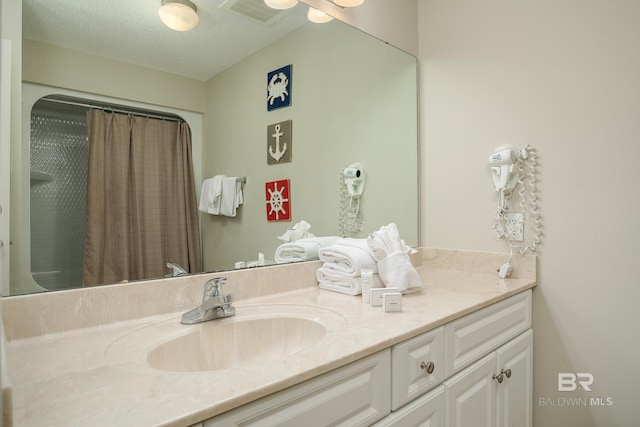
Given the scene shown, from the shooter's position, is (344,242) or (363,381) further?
(344,242)

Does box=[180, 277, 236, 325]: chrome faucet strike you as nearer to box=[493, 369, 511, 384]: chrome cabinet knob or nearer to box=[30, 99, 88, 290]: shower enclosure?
box=[30, 99, 88, 290]: shower enclosure

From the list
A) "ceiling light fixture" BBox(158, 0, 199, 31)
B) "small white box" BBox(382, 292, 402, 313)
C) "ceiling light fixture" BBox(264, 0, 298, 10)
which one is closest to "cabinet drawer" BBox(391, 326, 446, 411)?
"small white box" BBox(382, 292, 402, 313)

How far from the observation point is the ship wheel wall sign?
1397 mm

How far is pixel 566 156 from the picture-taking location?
1.44 meters

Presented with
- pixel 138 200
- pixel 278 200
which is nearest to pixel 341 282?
pixel 278 200

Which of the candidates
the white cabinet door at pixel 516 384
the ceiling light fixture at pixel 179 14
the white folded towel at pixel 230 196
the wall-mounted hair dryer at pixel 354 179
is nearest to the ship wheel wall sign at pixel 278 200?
the white folded towel at pixel 230 196

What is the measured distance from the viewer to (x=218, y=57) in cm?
122

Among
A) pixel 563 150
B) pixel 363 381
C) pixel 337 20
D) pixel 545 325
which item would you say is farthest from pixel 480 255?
pixel 337 20

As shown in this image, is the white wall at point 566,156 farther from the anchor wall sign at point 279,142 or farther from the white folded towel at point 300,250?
the anchor wall sign at point 279,142

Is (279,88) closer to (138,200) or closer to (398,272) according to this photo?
(138,200)

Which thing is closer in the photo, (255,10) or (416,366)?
(416,366)

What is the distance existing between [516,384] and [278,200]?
1146 mm

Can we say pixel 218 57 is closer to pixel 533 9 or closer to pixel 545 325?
pixel 533 9

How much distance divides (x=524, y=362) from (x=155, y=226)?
1.46 m
